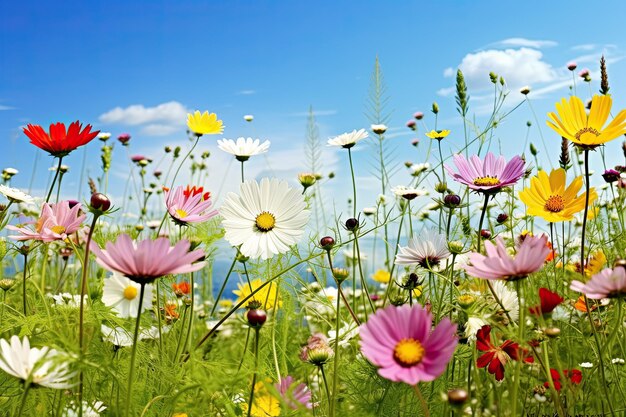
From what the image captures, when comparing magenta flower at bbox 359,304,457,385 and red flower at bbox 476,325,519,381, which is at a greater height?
magenta flower at bbox 359,304,457,385

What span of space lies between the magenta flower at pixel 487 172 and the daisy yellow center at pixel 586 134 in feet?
0.29

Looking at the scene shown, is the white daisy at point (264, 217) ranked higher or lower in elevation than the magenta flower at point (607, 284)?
higher

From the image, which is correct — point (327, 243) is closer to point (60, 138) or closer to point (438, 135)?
point (60, 138)

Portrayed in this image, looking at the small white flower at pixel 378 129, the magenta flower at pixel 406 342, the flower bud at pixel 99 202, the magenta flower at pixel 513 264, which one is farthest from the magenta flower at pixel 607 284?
the small white flower at pixel 378 129

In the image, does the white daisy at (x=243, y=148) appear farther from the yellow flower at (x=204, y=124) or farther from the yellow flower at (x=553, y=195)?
the yellow flower at (x=553, y=195)

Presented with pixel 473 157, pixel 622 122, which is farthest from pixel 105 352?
pixel 622 122

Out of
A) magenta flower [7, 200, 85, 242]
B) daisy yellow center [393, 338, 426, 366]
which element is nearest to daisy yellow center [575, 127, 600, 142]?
daisy yellow center [393, 338, 426, 366]

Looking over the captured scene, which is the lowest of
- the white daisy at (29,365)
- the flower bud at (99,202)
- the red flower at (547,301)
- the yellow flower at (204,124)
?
the white daisy at (29,365)

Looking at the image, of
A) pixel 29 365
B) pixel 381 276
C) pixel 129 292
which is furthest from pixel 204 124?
pixel 381 276

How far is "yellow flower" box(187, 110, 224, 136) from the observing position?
59.3 inches

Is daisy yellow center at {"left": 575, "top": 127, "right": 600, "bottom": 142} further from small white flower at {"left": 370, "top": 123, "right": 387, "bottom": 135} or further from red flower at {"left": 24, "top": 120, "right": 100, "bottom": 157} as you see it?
small white flower at {"left": 370, "top": 123, "right": 387, "bottom": 135}

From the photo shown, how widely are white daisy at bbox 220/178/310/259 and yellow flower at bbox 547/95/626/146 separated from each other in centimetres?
41

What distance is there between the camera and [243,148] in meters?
1.40

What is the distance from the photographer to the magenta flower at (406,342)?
0.54 m
